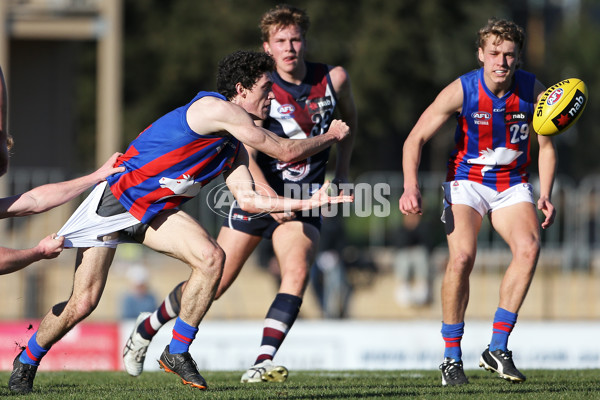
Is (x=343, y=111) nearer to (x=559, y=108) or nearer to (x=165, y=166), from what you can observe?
(x=559, y=108)

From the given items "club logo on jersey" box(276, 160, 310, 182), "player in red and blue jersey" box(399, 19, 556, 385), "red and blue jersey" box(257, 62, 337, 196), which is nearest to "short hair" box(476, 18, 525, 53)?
"player in red and blue jersey" box(399, 19, 556, 385)

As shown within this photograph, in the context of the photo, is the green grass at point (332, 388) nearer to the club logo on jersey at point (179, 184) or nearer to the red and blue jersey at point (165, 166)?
the red and blue jersey at point (165, 166)

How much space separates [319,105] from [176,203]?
1.76 m

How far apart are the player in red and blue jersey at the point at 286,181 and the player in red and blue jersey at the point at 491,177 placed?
39.0 inches

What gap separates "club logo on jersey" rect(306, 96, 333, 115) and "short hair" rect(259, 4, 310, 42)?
0.51 metres

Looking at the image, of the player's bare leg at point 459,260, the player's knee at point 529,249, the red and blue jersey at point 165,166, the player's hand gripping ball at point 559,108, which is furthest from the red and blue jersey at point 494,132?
the red and blue jersey at point 165,166

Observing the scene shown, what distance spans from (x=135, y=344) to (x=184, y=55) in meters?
20.2

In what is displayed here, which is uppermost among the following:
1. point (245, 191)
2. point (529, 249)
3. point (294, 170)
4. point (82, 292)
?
point (294, 170)

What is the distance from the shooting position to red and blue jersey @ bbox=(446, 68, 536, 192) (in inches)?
267

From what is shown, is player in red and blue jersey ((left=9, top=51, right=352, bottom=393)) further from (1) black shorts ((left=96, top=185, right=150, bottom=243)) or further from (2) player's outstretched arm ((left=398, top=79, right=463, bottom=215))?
(2) player's outstretched arm ((left=398, top=79, right=463, bottom=215))

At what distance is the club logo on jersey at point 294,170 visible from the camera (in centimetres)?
744

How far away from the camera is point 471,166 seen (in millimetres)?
6898

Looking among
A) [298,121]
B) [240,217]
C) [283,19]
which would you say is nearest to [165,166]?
[240,217]

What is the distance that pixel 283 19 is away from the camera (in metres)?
7.29
